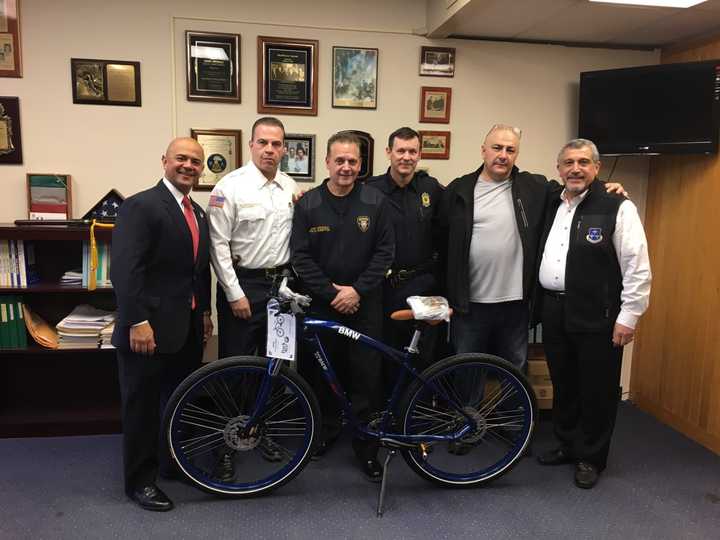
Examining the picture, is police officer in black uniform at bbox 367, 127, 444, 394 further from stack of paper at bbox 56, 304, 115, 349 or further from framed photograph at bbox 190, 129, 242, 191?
stack of paper at bbox 56, 304, 115, 349

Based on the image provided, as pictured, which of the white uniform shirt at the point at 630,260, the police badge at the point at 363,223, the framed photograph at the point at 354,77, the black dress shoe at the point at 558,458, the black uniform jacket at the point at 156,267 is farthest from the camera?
the framed photograph at the point at 354,77

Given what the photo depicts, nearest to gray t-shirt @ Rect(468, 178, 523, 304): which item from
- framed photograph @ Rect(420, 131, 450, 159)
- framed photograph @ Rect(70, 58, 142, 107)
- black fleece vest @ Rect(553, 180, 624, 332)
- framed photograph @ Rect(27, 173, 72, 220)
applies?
black fleece vest @ Rect(553, 180, 624, 332)

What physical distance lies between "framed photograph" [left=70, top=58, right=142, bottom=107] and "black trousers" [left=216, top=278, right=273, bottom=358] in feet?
4.45

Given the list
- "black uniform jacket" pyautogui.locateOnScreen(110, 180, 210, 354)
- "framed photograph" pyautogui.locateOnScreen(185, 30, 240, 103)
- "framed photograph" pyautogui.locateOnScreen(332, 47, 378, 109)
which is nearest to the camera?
"black uniform jacket" pyautogui.locateOnScreen(110, 180, 210, 354)

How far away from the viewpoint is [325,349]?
2.56 m

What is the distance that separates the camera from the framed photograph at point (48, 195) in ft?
10.1

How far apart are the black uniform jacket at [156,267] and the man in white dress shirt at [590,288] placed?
1.59 metres

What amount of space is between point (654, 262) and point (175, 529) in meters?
3.06

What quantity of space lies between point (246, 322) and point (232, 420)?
45 centimetres

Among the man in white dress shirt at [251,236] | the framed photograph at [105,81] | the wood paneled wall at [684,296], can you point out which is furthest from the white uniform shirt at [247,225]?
the wood paneled wall at [684,296]

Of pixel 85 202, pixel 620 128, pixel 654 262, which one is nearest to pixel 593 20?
pixel 620 128

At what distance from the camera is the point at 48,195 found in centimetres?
307

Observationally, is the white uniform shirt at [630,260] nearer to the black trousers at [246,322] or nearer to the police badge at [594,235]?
the police badge at [594,235]

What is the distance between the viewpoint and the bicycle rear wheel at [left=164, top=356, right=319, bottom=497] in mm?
2227
